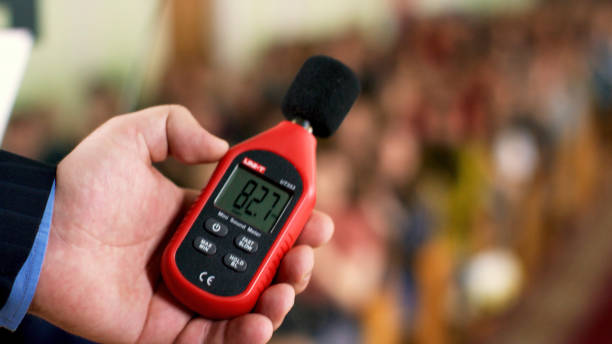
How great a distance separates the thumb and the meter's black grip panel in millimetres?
44

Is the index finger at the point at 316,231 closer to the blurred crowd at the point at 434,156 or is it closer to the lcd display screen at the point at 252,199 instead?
the lcd display screen at the point at 252,199

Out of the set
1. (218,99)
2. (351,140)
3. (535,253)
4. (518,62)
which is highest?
(518,62)

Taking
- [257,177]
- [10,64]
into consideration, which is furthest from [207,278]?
[10,64]

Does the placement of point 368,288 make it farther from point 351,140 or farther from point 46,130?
point 46,130

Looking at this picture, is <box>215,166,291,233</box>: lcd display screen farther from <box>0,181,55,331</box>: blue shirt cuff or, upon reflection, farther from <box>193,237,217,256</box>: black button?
<box>0,181,55,331</box>: blue shirt cuff

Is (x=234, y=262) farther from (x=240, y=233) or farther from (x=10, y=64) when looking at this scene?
(x=10, y=64)

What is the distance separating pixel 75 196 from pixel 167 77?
1.21 m

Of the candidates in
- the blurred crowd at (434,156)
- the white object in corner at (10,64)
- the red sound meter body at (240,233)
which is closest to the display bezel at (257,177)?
the red sound meter body at (240,233)

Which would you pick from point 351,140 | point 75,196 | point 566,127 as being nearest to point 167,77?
point 351,140

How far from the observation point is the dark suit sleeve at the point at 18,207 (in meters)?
0.70

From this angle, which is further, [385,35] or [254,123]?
[385,35]

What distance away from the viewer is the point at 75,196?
2.56ft

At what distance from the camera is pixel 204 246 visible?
793 millimetres

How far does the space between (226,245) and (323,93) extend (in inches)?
9.5
